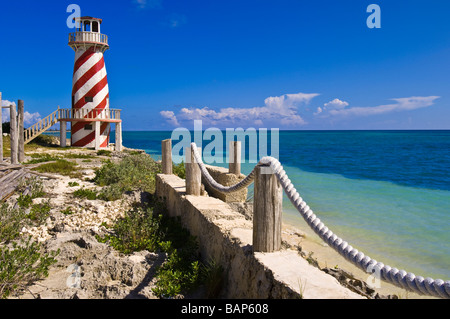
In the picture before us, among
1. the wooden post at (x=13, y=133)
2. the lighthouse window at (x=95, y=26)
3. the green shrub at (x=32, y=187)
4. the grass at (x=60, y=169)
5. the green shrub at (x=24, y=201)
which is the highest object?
the lighthouse window at (x=95, y=26)

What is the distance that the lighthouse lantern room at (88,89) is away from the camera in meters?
24.3

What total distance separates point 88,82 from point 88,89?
529mm

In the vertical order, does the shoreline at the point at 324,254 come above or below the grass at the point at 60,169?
below

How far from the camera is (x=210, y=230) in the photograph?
4.96 m

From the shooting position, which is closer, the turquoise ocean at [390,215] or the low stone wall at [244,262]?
the low stone wall at [244,262]

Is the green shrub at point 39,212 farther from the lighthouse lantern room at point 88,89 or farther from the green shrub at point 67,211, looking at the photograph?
the lighthouse lantern room at point 88,89

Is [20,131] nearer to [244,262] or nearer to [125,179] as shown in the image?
[125,179]

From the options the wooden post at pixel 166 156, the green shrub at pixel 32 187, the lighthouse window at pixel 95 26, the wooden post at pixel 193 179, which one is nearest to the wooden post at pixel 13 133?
the green shrub at pixel 32 187

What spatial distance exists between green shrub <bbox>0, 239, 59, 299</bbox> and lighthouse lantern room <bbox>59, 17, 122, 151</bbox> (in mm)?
20589

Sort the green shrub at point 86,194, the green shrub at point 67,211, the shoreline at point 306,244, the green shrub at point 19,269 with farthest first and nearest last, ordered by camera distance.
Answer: the green shrub at point 86,194 → the green shrub at point 67,211 → the shoreline at point 306,244 → the green shrub at point 19,269

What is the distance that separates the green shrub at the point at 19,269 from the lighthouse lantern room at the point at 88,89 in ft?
67.5
